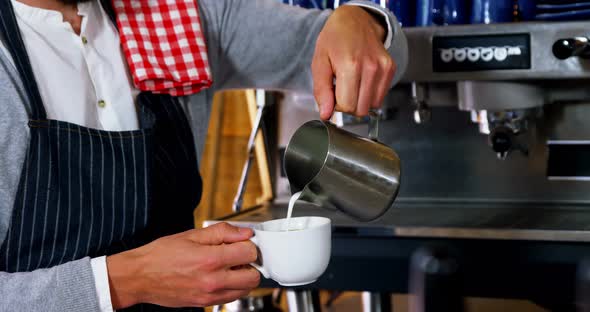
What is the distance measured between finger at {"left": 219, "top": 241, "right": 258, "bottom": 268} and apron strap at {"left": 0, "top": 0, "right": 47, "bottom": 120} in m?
0.31

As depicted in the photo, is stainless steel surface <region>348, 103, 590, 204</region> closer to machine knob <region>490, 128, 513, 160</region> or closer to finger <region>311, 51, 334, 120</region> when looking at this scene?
machine knob <region>490, 128, 513, 160</region>

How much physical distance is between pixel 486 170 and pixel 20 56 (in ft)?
2.83

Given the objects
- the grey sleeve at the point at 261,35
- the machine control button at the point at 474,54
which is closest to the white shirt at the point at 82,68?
the grey sleeve at the point at 261,35

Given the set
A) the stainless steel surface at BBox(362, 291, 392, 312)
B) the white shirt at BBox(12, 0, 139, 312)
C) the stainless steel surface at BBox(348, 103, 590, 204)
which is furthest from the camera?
the stainless steel surface at BBox(362, 291, 392, 312)

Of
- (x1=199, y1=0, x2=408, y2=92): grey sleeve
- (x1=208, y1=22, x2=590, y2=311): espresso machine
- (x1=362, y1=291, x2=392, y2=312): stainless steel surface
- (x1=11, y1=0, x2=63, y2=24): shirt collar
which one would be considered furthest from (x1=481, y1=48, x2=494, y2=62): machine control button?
(x1=11, y1=0, x2=63, y2=24): shirt collar

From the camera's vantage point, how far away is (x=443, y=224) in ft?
3.77

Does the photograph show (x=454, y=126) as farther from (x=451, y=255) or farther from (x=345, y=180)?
(x=451, y=255)

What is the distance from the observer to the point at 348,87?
82 centimetres

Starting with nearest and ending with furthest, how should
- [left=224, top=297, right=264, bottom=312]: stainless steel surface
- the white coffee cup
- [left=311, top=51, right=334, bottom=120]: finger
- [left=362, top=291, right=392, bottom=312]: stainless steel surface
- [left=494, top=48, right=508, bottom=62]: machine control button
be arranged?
the white coffee cup < [left=311, top=51, right=334, bottom=120]: finger < [left=494, top=48, right=508, bottom=62]: machine control button < [left=362, top=291, right=392, bottom=312]: stainless steel surface < [left=224, top=297, right=264, bottom=312]: stainless steel surface

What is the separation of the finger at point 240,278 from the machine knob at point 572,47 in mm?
627

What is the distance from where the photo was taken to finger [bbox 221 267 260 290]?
29.0 inches

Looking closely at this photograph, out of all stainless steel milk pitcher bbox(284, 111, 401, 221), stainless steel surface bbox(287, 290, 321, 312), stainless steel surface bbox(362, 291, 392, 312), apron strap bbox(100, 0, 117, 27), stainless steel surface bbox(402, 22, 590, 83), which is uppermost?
apron strap bbox(100, 0, 117, 27)

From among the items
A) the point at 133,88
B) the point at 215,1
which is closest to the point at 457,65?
the point at 215,1

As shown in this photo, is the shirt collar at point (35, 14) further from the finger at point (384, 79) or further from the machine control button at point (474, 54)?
the machine control button at point (474, 54)
